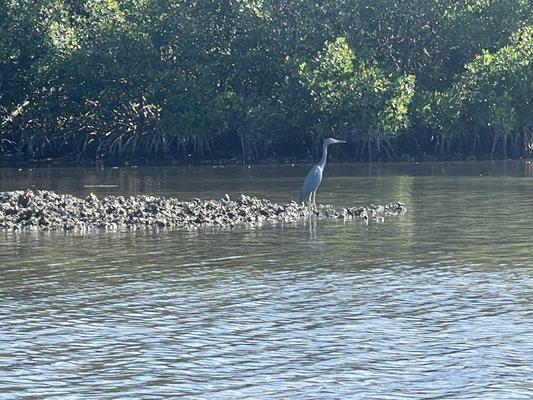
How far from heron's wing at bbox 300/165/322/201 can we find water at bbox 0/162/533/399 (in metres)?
2.64

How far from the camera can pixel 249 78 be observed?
71812 mm

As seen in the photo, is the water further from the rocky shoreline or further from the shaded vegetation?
the shaded vegetation

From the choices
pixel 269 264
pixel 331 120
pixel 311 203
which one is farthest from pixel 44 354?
pixel 331 120

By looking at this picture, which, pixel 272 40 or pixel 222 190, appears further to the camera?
pixel 272 40

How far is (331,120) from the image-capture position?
221 ft

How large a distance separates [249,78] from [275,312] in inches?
2162

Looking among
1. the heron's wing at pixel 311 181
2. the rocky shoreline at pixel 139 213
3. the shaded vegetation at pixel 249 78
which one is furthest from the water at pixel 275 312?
the shaded vegetation at pixel 249 78

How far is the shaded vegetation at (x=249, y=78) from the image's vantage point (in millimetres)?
67688

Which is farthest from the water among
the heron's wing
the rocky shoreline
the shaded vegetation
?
the shaded vegetation

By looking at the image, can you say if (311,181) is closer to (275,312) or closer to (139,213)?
(139,213)

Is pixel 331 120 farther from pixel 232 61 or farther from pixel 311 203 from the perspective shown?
pixel 311 203

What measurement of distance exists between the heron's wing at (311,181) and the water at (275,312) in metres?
2.64

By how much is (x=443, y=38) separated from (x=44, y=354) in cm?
5966

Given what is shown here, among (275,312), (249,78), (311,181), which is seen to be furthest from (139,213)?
(249,78)
